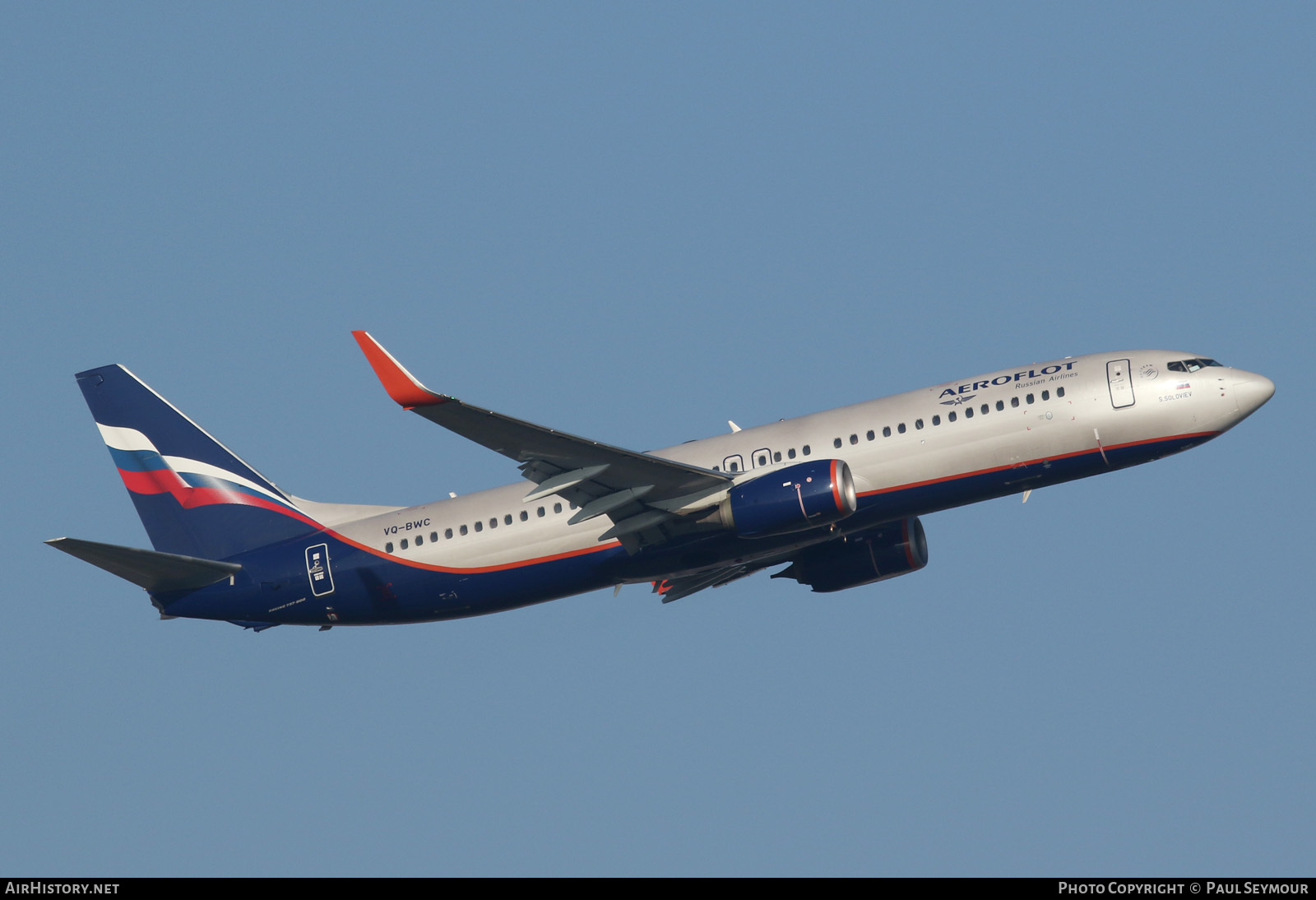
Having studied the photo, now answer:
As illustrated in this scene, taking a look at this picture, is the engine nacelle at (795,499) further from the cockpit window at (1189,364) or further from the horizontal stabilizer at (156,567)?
the horizontal stabilizer at (156,567)

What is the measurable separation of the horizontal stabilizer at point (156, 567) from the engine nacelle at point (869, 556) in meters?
19.3

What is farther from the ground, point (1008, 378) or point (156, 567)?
point (1008, 378)

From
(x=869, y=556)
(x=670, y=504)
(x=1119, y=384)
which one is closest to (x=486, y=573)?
(x=670, y=504)

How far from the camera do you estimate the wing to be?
1581 inches

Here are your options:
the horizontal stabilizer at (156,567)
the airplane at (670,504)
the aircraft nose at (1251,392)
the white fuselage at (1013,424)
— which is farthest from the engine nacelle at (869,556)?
the horizontal stabilizer at (156,567)

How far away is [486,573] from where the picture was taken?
47.2m

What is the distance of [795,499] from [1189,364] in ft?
41.0

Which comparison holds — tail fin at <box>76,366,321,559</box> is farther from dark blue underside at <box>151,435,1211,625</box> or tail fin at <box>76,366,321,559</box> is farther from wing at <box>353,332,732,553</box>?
wing at <box>353,332,732,553</box>

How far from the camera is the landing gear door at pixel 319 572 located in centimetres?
4881

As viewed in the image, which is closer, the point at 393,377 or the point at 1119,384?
the point at 393,377

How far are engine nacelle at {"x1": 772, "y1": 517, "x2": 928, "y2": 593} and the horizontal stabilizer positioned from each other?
19304 millimetres

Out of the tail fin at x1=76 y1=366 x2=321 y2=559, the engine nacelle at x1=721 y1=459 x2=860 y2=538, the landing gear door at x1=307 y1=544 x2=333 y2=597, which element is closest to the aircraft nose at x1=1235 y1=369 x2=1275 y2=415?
the engine nacelle at x1=721 y1=459 x2=860 y2=538

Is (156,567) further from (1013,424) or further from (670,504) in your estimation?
(1013,424)
